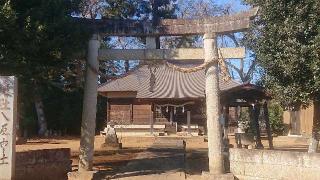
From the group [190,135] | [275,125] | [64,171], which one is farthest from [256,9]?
[275,125]

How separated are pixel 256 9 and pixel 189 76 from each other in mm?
23524

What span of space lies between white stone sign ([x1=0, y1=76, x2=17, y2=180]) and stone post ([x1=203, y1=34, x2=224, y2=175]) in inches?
198

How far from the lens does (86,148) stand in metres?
12.4

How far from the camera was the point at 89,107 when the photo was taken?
40.3 ft

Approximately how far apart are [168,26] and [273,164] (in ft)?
15.4

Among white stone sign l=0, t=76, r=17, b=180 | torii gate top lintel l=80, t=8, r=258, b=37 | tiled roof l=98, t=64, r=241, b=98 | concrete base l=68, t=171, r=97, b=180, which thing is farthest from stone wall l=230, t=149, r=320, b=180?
tiled roof l=98, t=64, r=241, b=98

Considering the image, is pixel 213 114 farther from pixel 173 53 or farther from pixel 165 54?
pixel 165 54

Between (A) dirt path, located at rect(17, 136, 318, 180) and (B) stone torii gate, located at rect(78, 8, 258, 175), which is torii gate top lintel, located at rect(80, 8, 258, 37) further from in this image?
(A) dirt path, located at rect(17, 136, 318, 180)

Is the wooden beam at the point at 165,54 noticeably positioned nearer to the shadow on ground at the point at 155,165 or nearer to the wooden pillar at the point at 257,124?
the shadow on ground at the point at 155,165

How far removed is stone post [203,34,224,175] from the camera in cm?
1168

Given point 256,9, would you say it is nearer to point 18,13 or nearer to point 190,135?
point 18,13

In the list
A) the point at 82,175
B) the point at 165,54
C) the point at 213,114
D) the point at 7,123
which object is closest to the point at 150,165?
the point at 82,175

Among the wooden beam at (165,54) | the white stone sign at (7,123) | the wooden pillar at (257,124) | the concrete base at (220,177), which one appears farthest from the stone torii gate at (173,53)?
the wooden pillar at (257,124)

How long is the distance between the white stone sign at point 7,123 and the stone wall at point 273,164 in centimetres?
591
